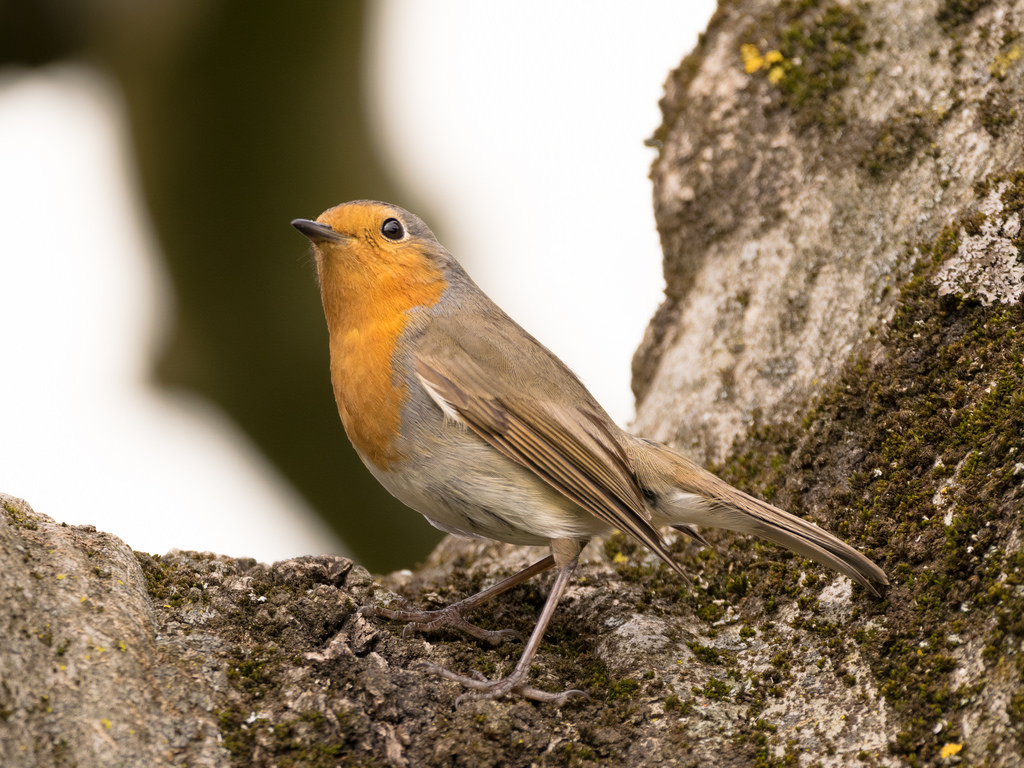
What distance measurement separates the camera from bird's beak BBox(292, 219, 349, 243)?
13.8ft

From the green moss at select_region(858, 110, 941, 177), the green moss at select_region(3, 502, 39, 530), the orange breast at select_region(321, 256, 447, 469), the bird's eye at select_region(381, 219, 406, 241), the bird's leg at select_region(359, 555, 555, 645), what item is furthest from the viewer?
the green moss at select_region(858, 110, 941, 177)

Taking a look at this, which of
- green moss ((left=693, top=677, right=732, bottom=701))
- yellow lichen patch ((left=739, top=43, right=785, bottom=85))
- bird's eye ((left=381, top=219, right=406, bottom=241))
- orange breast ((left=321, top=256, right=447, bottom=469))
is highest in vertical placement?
yellow lichen patch ((left=739, top=43, right=785, bottom=85))

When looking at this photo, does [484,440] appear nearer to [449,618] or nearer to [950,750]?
[449,618]

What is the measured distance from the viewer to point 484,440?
387cm

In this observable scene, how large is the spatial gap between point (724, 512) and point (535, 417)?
0.91m

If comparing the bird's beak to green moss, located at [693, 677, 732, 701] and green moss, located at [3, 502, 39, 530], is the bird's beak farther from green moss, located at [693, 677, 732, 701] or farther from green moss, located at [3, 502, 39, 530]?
green moss, located at [693, 677, 732, 701]

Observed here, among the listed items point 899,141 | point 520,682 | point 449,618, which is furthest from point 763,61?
point 520,682

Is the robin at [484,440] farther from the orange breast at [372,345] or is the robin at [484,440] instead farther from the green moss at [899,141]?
the green moss at [899,141]

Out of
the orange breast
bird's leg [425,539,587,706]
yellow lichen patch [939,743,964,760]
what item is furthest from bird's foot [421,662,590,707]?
yellow lichen patch [939,743,964,760]

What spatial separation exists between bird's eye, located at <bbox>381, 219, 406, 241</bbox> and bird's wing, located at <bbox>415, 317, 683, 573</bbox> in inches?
20.1

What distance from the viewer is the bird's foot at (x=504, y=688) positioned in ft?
10.8

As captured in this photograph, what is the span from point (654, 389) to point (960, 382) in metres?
2.17

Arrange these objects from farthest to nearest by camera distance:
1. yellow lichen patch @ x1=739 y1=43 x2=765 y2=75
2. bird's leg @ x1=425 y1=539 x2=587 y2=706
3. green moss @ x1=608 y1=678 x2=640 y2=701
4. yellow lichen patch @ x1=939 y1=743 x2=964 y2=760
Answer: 1. yellow lichen patch @ x1=739 y1=43 x2=765 y2=75
2. green moss @ x1=608 y1=678 x2=640 y2=701
3. bird's leg @ x1=425 y1=539 x2=587 y2=706
4. yellow lichen patch @ x1=939 y1=743 x2=964 y2=760

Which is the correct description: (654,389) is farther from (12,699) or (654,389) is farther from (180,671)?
(12,699)
